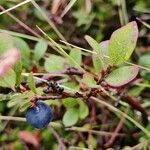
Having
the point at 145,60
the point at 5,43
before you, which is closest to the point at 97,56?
the point at 5,43

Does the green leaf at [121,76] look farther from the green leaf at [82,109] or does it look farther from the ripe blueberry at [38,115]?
the green leaf at [82,109]

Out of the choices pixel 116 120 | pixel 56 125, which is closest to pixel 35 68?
pixel 56 125

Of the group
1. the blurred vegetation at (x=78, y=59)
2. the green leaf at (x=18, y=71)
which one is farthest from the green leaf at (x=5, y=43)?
the blurred vegetation at (x=78, y=59)

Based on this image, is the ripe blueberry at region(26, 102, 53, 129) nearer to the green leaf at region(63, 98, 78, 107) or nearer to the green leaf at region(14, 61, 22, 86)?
the green leaf at region(14, 61, 22, 86)

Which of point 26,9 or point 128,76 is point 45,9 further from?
point 128,76

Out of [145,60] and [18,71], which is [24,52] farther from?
[18,71]
